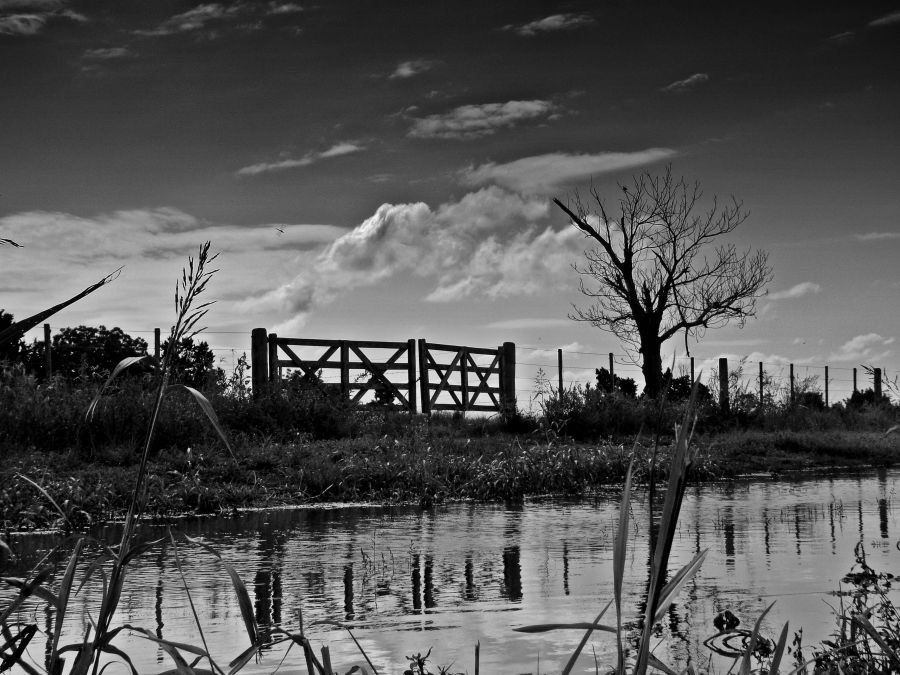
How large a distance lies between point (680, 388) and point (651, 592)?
23.5 metres

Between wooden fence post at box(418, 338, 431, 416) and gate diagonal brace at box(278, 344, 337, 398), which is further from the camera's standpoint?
wooden fence post at box(418, 338, 431, 416)

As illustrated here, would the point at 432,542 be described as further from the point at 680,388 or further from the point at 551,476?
the point at 680,388

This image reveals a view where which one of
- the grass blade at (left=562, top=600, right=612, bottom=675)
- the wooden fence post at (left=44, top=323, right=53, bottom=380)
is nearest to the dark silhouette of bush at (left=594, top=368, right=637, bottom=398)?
the wooden fence post at (left=44, top=323, right=53, bottom=380)

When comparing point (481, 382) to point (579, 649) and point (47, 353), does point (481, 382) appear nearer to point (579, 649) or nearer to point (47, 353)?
point (47, 353)

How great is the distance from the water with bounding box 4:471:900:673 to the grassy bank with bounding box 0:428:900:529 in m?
0.80

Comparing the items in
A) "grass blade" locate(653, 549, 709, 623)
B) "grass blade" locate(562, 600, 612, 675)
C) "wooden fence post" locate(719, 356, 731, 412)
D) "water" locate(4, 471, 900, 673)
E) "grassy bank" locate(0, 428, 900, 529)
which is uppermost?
"wooden fence post" locate(719, 356, 731, 412)

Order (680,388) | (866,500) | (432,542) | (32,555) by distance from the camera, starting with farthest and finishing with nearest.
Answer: (680,388), (866,500), (432,542), (32,555)

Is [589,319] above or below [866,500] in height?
above

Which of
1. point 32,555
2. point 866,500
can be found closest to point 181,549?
point 32,555

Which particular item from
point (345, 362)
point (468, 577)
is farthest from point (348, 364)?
point (468, 577)

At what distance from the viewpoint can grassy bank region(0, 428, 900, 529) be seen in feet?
31.8

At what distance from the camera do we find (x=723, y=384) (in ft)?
85.0

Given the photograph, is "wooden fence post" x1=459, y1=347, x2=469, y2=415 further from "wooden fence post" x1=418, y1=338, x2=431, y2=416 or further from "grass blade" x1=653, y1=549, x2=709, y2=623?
"grass blade" x1=653, y1=549, x2=709, y2=623

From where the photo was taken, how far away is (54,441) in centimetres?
1238
